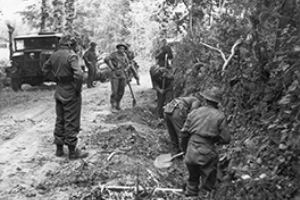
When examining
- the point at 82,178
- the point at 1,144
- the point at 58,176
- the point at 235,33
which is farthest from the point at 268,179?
the point at 1,144

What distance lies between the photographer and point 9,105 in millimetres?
15281

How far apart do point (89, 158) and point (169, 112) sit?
1.52 m

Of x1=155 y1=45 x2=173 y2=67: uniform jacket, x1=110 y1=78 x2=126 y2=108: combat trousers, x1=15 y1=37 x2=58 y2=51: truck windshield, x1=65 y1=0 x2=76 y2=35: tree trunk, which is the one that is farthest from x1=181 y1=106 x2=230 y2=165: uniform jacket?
x1=65 y1=0 x2=76 y2=35: tree trunk

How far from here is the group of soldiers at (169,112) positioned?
5961 millimetres

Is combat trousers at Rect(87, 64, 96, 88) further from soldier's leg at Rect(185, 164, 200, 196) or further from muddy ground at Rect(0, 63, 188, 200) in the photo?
soldier's leg at Rect(185, 164, 200, 196)

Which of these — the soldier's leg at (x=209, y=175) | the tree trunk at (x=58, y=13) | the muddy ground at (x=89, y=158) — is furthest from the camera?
the tree trunk at (x=58, y=13)

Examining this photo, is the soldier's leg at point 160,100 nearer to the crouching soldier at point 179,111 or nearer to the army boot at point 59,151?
the crouching soldier at point 179,111

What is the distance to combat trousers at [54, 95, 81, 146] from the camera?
26.3 ft

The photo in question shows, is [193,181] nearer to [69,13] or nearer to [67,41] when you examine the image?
[67,41]

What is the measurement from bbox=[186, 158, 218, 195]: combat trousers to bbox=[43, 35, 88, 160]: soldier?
2.53m

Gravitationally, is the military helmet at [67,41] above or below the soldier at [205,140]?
above

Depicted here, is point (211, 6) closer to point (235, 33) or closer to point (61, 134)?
point (235, 33)

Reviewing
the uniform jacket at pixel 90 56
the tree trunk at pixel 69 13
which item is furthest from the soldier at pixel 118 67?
the tree trunk at pixel 69 13

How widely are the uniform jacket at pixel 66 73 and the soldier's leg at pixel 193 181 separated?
2628 millimetres
